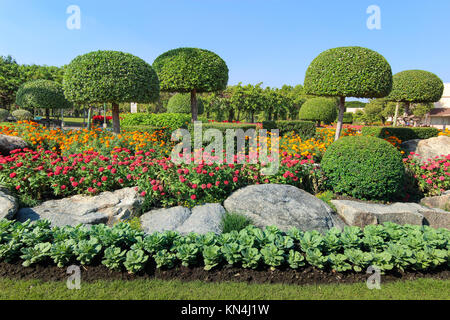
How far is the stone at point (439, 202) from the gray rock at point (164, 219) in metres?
5.20

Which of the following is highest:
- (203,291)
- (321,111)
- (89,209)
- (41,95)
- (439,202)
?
(41,95)

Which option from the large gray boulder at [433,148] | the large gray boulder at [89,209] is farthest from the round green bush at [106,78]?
the large gray boulder at [433,148]

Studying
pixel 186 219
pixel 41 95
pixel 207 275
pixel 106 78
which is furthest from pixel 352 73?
pixel 41 95

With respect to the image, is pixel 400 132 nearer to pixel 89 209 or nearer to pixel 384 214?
pixel 384 214

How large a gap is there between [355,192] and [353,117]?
35000mm

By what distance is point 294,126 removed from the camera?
12.0 m

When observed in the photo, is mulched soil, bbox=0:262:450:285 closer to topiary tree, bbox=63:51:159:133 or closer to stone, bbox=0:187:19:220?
stone, bbox=0:187:19:220

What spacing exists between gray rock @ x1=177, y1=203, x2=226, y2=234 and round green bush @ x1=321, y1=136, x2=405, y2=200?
2730 millimetres

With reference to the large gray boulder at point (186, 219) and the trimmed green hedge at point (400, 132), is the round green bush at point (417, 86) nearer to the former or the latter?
the trimmed green hedge at point (400, 132)

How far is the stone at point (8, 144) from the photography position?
6398 mm

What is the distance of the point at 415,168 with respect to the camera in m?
6.38
